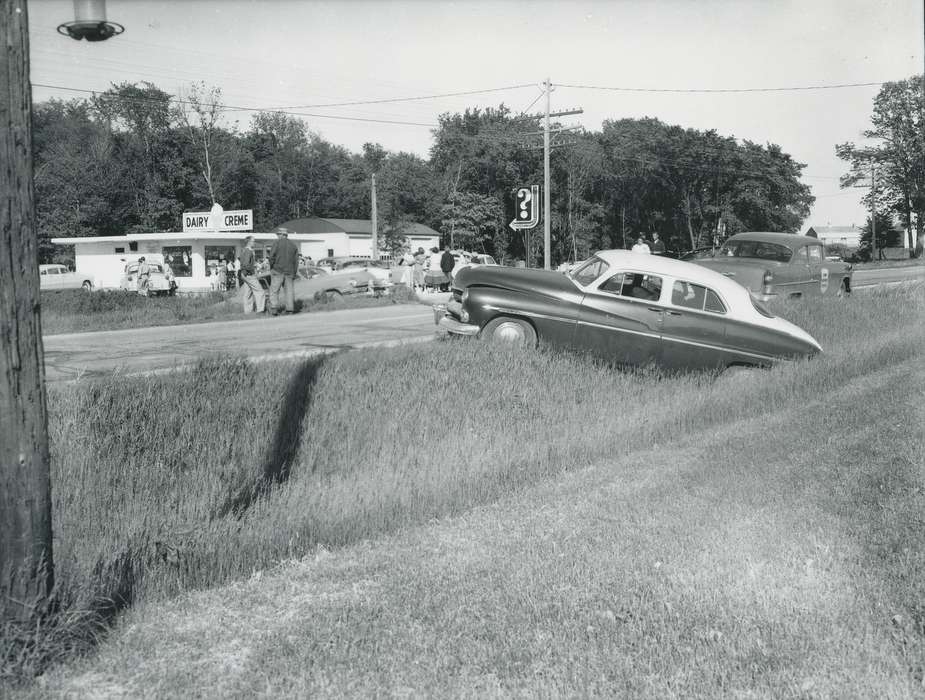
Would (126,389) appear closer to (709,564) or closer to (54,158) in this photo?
(709,564)

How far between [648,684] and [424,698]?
0.88 metres

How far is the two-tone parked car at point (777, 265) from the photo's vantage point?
1806cm

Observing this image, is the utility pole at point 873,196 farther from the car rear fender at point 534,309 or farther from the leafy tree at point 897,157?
the car rear fender at point 534,309

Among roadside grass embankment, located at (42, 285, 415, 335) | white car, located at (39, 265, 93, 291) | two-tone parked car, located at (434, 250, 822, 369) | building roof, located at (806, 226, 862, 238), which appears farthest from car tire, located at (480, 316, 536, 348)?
A: building roof, located at (806, 226, 862, 238)

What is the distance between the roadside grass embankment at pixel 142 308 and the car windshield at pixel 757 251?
9422 millimetres

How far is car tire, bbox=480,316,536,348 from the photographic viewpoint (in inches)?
443

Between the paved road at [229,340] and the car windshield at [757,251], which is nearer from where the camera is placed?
the paved road at [229,340]

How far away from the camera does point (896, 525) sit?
5234mm

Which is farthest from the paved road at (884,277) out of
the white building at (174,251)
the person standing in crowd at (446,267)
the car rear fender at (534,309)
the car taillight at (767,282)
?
the white building at (174,251)

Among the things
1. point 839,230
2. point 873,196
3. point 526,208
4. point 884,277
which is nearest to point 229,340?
point 526,208

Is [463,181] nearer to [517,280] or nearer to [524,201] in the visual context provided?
[524,201]

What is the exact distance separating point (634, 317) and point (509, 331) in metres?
1.61

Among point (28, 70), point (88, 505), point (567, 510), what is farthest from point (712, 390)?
point (28, 70)

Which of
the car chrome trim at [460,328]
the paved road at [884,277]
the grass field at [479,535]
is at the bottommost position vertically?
the grass field at [479,535]
